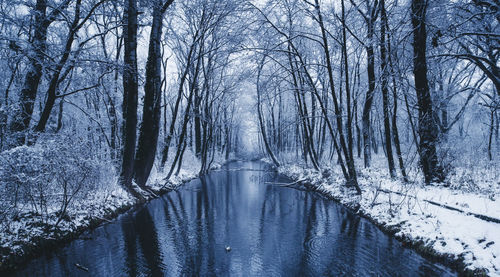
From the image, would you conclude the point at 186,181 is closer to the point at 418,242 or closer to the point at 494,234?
the point at 418,242

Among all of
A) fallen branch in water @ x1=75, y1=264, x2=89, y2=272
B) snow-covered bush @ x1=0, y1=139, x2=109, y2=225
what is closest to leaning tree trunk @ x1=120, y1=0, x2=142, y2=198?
snow-covered bush @ x1=0, y1=139, x2=109, y2=225

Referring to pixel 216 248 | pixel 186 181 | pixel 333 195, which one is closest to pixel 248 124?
pixel 186 181

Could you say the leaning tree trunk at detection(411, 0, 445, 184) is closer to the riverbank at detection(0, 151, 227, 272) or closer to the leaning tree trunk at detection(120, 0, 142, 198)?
the leaning tree trunk at detection(120, 0, 142, 198)

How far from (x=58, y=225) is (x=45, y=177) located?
49.1 inches

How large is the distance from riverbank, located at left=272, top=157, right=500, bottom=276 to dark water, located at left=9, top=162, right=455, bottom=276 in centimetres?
30

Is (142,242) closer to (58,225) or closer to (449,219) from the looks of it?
(58,225)

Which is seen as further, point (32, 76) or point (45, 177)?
point (32, 76)

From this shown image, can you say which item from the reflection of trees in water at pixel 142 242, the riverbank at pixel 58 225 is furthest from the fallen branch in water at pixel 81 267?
the riverbank at pixel 58 225

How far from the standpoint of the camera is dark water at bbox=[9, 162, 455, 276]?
17.4 ft

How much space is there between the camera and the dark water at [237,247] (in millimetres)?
5293

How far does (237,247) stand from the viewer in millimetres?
6566

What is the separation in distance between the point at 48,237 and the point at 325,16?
11.5 m

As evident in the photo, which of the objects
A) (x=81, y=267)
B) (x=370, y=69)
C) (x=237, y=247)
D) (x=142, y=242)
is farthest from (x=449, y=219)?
(x=370, y=69)

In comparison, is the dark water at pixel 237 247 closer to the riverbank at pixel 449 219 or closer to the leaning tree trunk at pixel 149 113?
the riverbank at pixel 449 219
